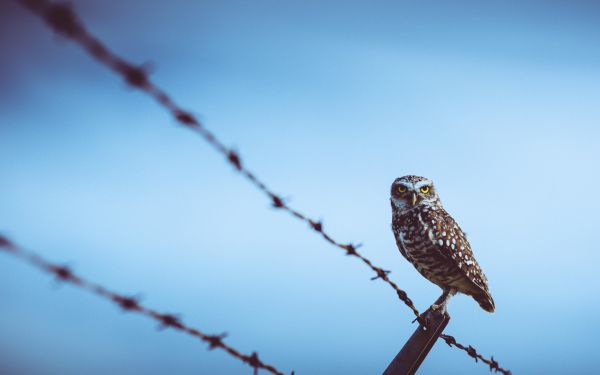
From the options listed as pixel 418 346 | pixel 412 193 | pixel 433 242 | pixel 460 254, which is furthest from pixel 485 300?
pixel 418 346

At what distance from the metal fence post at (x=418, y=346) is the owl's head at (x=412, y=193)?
2.88m

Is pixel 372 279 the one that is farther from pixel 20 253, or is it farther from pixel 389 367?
pixel 20 253

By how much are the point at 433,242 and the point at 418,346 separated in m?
2.60

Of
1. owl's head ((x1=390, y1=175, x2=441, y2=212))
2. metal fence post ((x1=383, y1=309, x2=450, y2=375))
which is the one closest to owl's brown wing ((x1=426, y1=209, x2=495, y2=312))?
owl's head ((x1=390, y1=175, x2=441, y2=212))

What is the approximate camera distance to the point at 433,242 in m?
6.12

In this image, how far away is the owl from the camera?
6.11 m

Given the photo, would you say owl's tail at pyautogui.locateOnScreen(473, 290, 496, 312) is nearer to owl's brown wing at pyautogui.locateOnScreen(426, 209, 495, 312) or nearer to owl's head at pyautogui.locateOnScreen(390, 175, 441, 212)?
owl's brown wing at pyautogui.locateOnScreen(426, 209, 495, 312)

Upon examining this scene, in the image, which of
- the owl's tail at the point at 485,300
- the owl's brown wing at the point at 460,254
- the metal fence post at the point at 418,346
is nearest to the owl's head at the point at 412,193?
the owl's brown wing at the point at 460,254

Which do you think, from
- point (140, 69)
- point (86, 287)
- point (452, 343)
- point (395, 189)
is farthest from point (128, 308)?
point (395, 189)

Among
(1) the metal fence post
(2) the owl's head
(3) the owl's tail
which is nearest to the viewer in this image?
(1) the metal fence post

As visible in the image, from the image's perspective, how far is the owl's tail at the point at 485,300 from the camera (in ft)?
20.9

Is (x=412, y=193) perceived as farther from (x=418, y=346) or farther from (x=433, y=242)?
(x=418, y=346)

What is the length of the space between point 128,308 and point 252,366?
2.96ft

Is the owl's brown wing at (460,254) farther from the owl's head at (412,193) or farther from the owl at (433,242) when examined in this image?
the owl's head at (412,193)
